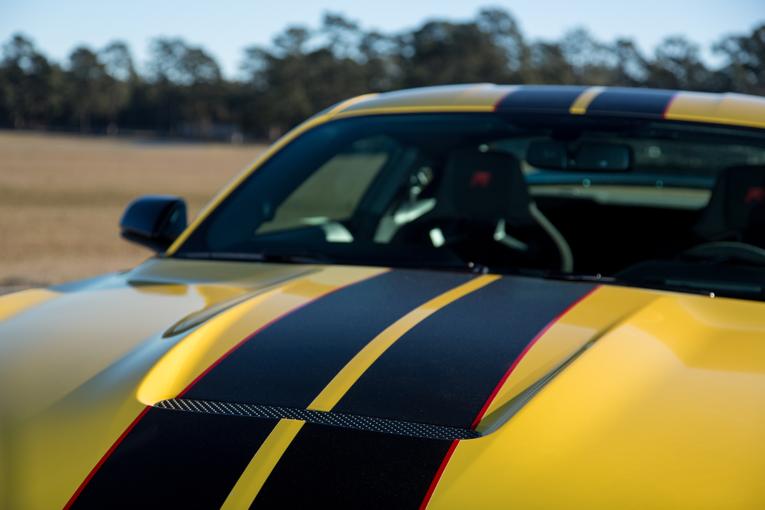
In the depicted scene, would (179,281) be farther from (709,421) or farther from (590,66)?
(590,66)

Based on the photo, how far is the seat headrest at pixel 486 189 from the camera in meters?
2.93

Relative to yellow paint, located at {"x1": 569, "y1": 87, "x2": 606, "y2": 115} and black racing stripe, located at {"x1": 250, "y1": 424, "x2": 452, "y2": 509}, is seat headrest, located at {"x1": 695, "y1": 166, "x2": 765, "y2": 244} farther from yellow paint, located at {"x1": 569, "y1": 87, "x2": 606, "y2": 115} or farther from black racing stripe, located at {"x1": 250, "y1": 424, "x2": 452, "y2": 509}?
black racing stripe, located at {"x1": 250, "y1": 424, "x2": 452, "y2": 509}

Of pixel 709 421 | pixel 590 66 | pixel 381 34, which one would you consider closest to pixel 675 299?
pixel 709 421

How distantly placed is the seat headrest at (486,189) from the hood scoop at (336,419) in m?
1.50

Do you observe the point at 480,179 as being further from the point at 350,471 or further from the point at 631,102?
the point at 350,471

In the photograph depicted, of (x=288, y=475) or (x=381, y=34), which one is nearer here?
(x=288, y=475)

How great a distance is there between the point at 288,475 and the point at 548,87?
1918 mm

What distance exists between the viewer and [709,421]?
4.88ft

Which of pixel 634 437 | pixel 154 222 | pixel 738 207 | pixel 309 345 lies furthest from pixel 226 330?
pixel 738 207

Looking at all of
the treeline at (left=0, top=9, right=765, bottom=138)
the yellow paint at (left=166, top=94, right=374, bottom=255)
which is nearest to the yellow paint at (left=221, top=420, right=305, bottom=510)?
the yellow paint at (left=166, top=94, right=374, bottom=255)

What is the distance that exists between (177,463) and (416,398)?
1.32 feet

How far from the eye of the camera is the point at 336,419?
4.83ft

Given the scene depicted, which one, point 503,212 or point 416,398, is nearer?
point 416,398

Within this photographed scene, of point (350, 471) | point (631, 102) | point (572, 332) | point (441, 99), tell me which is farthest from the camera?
point (441, 99)
